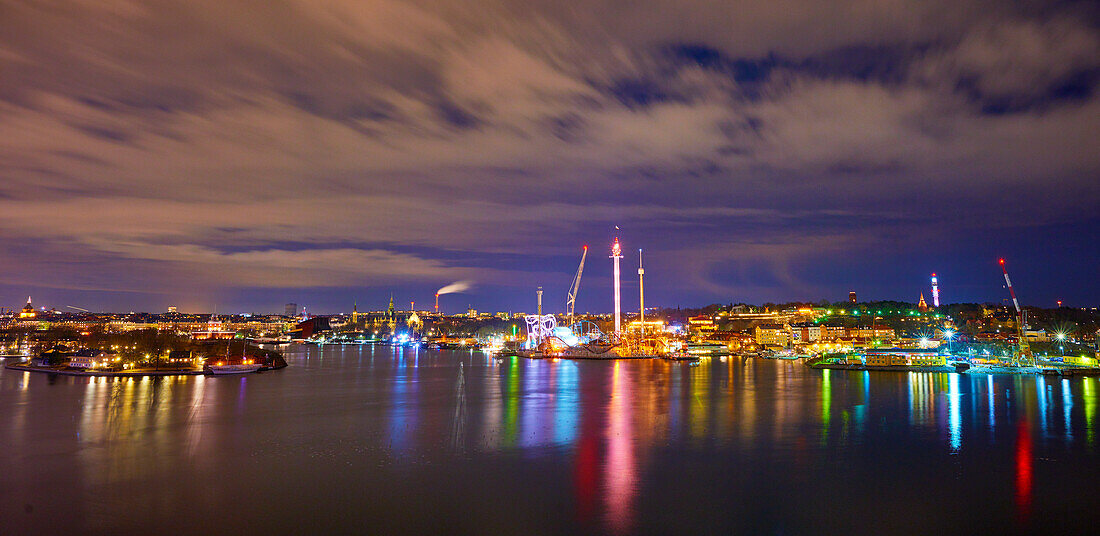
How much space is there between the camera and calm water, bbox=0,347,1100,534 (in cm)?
962

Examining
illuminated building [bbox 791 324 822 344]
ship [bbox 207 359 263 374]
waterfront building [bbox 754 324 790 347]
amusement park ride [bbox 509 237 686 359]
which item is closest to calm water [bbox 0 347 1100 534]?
ship [bbox 207 359 263 374]

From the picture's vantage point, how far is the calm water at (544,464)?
9.62m

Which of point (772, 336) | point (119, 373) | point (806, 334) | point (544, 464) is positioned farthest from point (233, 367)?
point (806, 334)

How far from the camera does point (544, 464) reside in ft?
43.2

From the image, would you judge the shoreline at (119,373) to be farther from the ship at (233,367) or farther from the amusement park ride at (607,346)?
the amusement park ride at (607,346)

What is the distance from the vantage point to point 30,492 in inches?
427

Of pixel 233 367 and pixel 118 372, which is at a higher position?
pixel 233 367

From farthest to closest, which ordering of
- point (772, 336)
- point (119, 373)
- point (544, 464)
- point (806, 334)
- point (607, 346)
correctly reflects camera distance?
1. point (772, 336)
2. point (806, 334)
3. point (607, 346)
4. point (119, 373)
5. point (544, 464)

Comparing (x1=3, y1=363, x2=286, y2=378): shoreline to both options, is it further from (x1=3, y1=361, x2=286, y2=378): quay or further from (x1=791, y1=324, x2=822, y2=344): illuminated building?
(x1=791, y1=324, x2=822, y2=344): illuminated building

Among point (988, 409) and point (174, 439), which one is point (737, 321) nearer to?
point (988, 409)

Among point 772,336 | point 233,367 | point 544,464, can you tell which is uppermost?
point 772,336

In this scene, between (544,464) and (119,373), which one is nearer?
(544,464)

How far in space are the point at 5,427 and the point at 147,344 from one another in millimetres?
32197

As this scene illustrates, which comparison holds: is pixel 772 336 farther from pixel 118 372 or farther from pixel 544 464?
pixel 544 464
